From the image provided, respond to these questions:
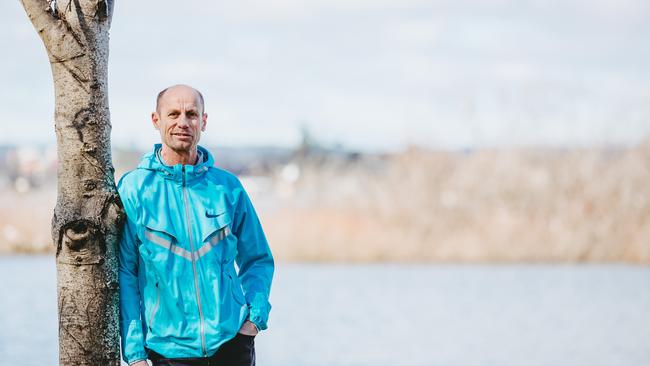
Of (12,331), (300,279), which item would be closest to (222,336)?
(12,331)

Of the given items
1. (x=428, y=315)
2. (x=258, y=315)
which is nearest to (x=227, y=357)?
(x=258, y=315)

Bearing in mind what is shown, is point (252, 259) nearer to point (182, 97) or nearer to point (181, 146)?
point (181, 146)

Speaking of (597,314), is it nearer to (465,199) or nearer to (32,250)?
(465,199)

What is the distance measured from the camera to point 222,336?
9.90ft

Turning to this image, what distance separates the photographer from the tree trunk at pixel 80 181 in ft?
10.3

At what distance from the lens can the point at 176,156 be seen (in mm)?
3066

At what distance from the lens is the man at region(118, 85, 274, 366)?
2996mm

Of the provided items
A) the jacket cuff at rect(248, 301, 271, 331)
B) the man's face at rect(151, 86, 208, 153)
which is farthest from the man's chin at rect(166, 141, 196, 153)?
the jacket cuff at rect(248, 301, 271, 331)

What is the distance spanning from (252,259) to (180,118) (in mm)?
542

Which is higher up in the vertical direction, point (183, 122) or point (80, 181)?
point (183, 122)

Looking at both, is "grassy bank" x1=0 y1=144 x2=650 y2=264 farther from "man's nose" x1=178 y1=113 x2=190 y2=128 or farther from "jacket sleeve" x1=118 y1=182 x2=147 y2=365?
"man's nose" x1=178 y1=113 x2=190 y2=128

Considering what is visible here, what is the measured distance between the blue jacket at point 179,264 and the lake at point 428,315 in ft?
19.3

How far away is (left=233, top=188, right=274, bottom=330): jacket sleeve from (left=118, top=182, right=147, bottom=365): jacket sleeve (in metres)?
0.33

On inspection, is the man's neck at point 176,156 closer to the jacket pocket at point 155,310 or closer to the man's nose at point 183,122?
the man's nose at point 183,122
